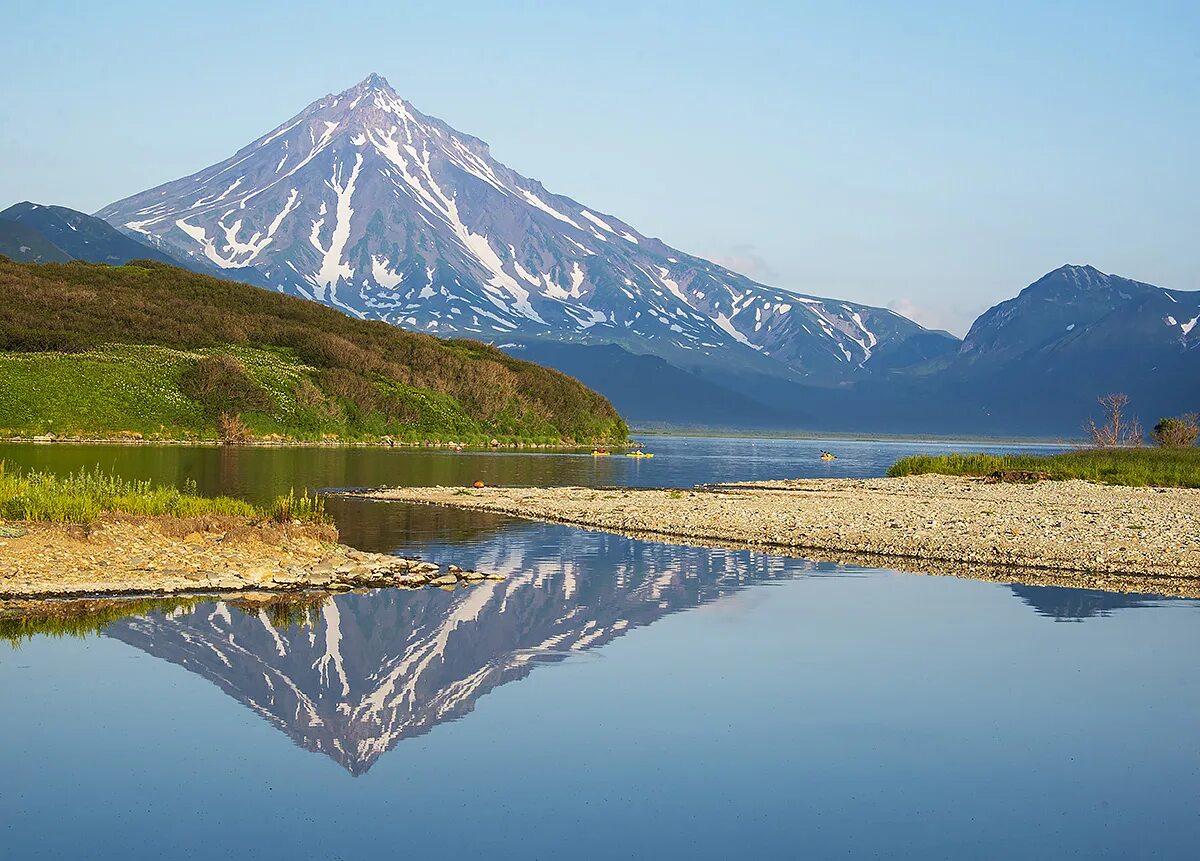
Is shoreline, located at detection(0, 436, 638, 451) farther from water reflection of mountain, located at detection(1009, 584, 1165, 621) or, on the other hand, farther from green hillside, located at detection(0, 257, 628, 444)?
water reflection of mountain, located at detection(1009, 584, 1165, 621)

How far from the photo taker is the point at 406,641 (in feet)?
73.2

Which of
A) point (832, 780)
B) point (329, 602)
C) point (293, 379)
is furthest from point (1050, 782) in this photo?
point (293, 379)

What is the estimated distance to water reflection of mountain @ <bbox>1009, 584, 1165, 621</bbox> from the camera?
27.2 metres

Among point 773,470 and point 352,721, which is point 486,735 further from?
point 773,470

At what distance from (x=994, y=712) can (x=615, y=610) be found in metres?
10.2

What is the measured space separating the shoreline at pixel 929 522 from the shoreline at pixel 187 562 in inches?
542

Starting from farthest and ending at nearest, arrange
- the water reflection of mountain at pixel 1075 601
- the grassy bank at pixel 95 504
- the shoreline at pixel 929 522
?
1. the shoreline at pixel 929 522
2. the grassy bank at pixel 95 504
3. the water reflection of mountain at pixel 1075 601

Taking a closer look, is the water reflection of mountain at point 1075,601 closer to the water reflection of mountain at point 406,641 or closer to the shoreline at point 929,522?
the shoreline at point 929,522

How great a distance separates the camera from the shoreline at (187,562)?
84.0 feet

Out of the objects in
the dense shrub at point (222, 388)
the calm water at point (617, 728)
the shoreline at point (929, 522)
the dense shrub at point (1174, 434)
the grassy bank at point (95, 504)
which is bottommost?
the calm water at point (617, 728)

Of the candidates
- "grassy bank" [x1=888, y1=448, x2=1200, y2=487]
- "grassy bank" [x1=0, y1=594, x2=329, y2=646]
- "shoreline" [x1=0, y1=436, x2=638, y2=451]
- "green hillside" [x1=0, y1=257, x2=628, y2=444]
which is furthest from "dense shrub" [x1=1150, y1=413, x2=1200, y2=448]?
"grassy bank" [x1=0, y1=594, x2=329, y2=646]

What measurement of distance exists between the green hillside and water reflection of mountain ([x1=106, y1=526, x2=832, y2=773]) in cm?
8658

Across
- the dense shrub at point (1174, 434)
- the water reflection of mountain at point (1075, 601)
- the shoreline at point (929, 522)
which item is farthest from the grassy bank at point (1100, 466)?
the water reflection of mountain at point (1075, 601)

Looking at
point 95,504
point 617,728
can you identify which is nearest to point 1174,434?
point 95,504
